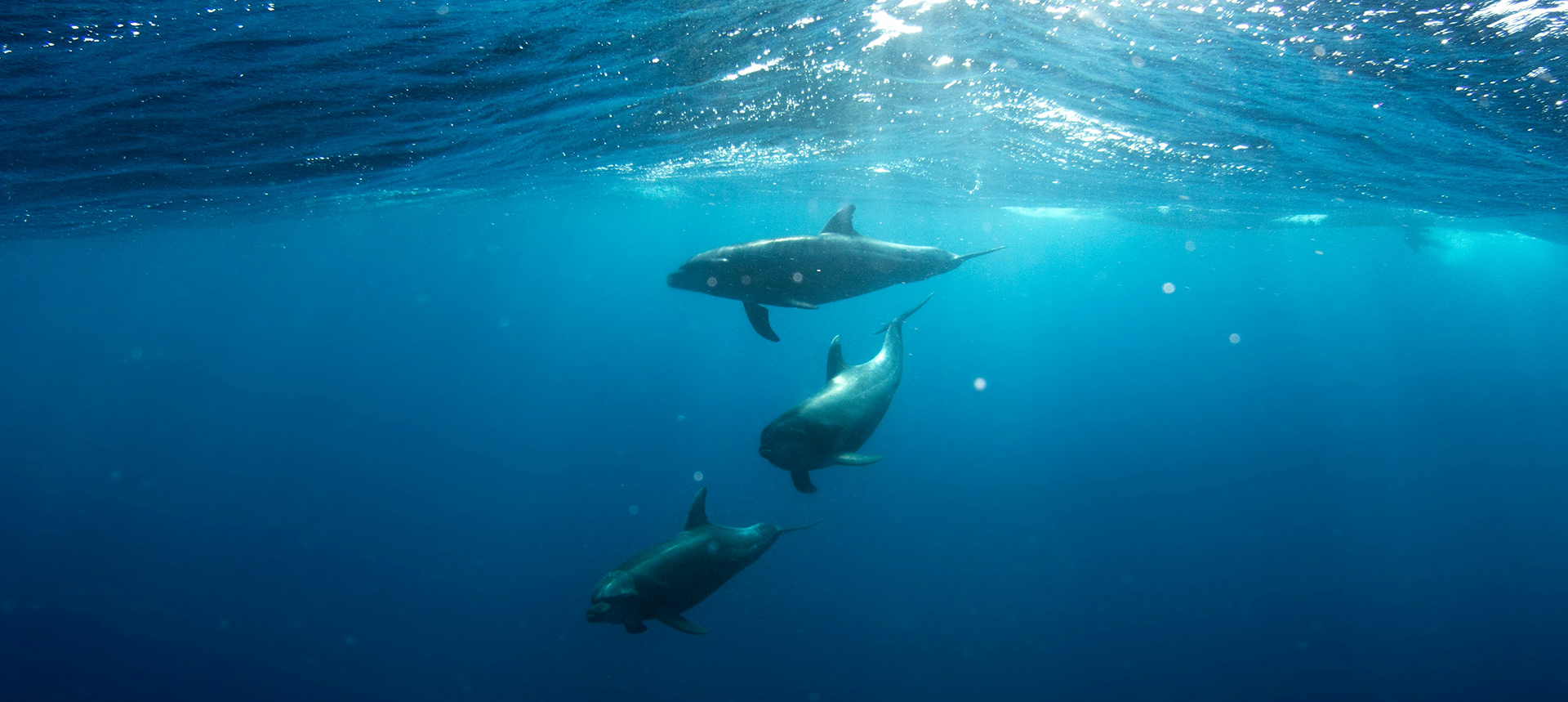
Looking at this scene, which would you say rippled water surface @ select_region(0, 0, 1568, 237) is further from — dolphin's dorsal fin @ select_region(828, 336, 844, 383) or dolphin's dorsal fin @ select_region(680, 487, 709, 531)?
dolphin's dorsal fin @ select_region(680, 487, 709, 531)

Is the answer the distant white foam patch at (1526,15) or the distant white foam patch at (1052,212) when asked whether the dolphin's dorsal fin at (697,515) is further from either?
the distant white foam patch at (1052,212)

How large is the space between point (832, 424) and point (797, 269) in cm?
150

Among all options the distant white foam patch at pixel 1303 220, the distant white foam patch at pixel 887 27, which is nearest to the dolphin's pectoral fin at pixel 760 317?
the distant white foam patch at pixel 887 27

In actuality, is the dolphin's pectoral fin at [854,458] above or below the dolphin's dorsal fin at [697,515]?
above

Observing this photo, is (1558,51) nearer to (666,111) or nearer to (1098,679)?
(666,111)

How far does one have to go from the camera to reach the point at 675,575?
6215 mm

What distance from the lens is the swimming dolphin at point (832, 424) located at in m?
5.22

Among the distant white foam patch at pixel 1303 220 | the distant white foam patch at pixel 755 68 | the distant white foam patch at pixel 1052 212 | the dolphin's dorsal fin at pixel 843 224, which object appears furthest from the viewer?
the distant white foam patch at pixel 1052 212

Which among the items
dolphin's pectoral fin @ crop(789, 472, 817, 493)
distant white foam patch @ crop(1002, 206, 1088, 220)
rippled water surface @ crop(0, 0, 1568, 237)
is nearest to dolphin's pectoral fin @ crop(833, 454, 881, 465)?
dolphin's pectoral fin @ crop(789, 472, 817, 493)

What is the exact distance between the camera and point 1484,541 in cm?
3092

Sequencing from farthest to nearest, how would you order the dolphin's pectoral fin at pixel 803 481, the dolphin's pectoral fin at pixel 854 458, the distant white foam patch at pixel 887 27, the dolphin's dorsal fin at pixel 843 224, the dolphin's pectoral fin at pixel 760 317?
the distant white foam patch at pixel 887 27, the dolphin's dorsal fin at pixel 843 224, the dolphin's pectoral fin at pixel 760 317, the dolphin's pectoral fin at pixel 803 481, the dolphin's pectoral fin at pixel 854 458

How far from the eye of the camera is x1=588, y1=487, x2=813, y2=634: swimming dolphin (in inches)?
239

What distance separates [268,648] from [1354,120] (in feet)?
109

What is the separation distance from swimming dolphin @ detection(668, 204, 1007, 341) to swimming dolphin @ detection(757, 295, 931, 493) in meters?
0.61
